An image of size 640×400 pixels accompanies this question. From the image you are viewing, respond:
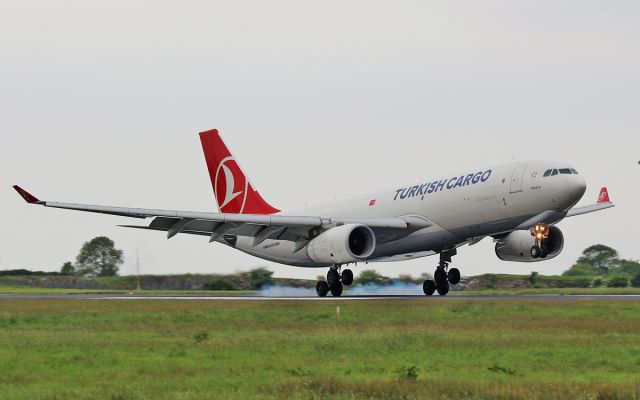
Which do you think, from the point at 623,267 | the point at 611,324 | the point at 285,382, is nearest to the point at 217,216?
the point at 611,324

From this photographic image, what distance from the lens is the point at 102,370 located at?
67.7ft

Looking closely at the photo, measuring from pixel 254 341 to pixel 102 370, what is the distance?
6.28 metres

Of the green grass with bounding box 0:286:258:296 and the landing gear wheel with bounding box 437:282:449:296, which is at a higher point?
the green grass with bounding box 0:286:258:296

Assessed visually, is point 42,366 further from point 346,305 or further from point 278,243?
point 278,243

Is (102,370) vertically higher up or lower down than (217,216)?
lower down

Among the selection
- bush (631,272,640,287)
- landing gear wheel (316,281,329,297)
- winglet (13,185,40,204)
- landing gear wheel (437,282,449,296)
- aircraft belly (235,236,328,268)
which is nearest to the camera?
winglet (13,185,40,204)

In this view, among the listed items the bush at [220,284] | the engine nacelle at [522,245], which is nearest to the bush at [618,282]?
the engine nacelle at [522,245]

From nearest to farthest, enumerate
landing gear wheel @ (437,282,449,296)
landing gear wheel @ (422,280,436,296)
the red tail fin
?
landing gear wheel @ (437,282,449,296) → landing gear wheel @ (422,280,436,296) → the red tail fin

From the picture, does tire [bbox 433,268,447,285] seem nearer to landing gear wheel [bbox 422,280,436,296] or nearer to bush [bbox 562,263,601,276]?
landing gear wheel [bbox 422,280,436,296]

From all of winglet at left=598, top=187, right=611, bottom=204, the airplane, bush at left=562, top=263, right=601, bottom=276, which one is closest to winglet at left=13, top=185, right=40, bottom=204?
the airplane

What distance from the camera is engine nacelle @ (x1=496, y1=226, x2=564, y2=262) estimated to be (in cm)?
5228

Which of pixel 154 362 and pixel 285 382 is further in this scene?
pixel 154 362

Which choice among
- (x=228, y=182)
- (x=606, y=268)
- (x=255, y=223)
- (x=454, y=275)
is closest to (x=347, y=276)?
(x=255, y=223)

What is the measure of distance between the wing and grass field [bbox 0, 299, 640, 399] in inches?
460
